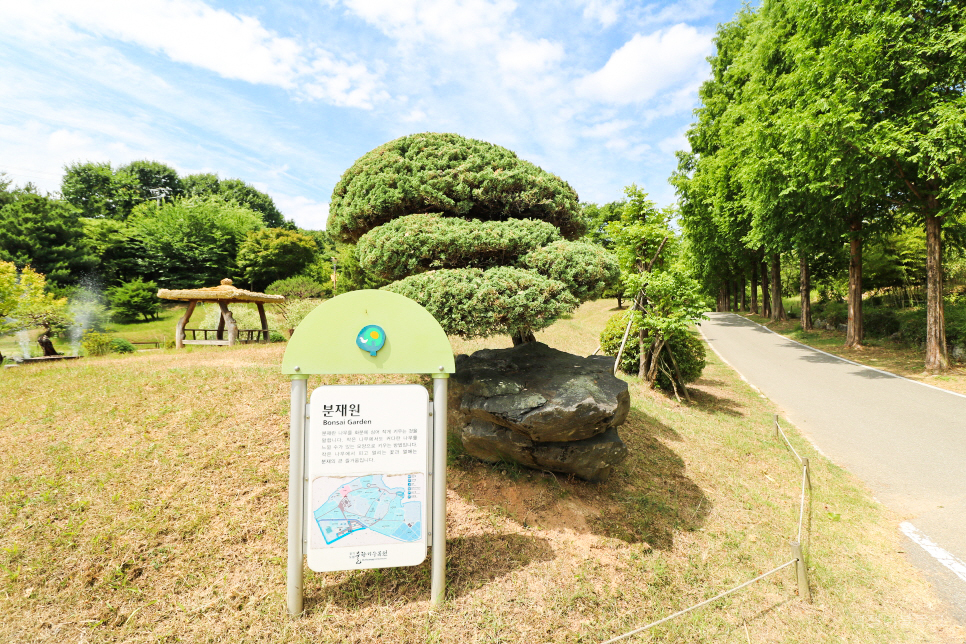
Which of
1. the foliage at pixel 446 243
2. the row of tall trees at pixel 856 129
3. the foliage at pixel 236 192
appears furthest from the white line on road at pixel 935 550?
the foliage at pixel 236 192

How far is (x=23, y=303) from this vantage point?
460 inches

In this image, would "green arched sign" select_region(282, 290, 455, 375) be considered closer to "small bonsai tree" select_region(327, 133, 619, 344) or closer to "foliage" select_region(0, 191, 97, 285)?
"small bonsai tree" select_region(327, 133, 619, 344)

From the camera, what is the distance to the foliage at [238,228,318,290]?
3389 cm

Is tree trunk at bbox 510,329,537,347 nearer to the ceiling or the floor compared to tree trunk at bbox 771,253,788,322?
nearer to the floor

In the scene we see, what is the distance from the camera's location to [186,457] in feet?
15.1

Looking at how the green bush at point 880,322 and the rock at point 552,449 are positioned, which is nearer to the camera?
the rock at point 552,449

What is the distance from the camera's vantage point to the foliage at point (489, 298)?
163 inches

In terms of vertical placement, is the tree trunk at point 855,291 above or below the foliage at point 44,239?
below

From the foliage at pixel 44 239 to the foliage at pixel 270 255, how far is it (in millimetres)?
9597

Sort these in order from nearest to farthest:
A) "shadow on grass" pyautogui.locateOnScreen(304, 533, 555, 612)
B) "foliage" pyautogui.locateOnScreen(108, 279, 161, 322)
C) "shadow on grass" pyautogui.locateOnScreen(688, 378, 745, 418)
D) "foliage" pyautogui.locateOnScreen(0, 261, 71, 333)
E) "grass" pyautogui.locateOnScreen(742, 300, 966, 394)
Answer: "shadow on grass" pyautogui.locateOnScreen(304, 533, 555, 612), "shadow on grass" pyautogui.locateOnScreen(688, 378, 745, 418), "foliage" pyautogui.locateOnScreen(0, 261, 71, 333), "grass" pyautogui.locateOnScreen(742, 300, 966, 394), "foliage" pyautogui.locateOnScreen(108, 279, 161, 322)

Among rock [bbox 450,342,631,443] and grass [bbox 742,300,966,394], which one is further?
grass [bbox 742,300,966,394]

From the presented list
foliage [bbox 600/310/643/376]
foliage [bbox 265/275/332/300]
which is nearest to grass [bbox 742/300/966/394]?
foliage [bbox 600/310/643/376]

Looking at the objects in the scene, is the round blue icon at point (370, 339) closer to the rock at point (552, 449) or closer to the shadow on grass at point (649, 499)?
the rock at point (552, 449)

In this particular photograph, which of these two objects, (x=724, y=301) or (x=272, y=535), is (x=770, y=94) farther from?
(x=724, y=301)
